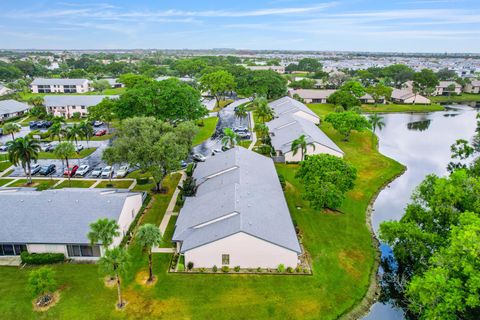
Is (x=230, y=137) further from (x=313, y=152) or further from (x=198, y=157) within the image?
(x=313, y=152)

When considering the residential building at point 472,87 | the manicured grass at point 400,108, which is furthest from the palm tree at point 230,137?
the residential building at point 472,87

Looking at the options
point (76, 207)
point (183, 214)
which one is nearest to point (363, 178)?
point (183, 214)

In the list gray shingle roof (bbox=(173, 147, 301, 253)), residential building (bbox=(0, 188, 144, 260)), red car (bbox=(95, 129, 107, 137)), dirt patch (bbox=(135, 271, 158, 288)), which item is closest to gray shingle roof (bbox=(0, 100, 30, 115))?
red car (bbox=(95, 129, 107, 137))

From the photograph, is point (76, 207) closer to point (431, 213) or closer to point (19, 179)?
point (19, 179)

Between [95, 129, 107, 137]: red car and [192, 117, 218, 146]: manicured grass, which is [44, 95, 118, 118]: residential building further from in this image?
[192, 117, 218, 146]: manicured grass

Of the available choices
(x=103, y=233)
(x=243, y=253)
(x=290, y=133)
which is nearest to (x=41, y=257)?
(x=103, y=233)
